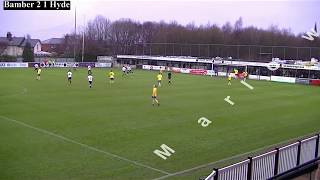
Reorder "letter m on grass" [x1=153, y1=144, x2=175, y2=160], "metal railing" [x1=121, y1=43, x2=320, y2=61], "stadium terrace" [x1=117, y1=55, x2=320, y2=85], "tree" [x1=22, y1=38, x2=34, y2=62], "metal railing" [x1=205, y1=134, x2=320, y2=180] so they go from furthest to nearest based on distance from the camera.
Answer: "metal railing" [x1=121, y1=43, x2=320, y2=61], "tree" [x1=22, y1=38, x2=34, y2=62], "stadium terrace" [x1=117, y1=55, x2=320, y2=85], "letter m on grass" [x1=153, y1=144, x2=175, y2=160], "metal railing" [x1=205, y1=134, x2=320, y2=180]

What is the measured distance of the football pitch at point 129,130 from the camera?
16172 mm

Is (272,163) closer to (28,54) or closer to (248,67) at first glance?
(248,67)

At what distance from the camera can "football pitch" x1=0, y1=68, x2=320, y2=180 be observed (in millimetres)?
16172

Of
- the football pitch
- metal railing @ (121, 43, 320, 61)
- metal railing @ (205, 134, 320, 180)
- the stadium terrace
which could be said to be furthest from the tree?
metal railing @ (205, 134, 320, 180)

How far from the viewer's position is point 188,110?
100ft

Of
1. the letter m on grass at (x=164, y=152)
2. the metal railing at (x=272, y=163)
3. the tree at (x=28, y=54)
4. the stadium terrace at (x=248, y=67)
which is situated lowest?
the letter m on grass at (x=164, y=152)

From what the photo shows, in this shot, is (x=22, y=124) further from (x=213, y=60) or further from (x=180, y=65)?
(x=180, y=65)

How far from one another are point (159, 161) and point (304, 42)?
71202 millimetres

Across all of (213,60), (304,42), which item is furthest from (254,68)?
(304,42)
